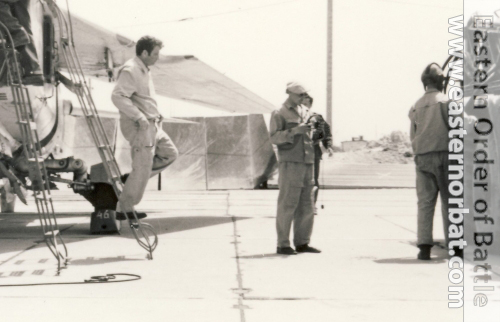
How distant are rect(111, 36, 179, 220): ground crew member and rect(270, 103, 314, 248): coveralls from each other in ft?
4.41

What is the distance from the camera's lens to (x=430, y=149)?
23.6 feet

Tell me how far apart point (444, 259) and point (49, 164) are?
530 cm

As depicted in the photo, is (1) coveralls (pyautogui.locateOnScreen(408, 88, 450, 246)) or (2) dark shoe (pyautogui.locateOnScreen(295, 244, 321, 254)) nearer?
(1) coveralls (pyautogui.locateOnScreen(408, 88, 450, 246))

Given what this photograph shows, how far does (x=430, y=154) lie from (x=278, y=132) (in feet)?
5.28

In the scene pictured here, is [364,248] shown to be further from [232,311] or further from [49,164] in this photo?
[49,164]

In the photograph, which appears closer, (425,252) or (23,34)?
(425,252)

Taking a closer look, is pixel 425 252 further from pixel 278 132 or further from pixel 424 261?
pixel 278 132

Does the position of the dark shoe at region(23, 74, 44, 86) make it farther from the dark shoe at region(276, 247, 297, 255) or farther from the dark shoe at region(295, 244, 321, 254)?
the dark shoe at region(295, 244, 321, 254)

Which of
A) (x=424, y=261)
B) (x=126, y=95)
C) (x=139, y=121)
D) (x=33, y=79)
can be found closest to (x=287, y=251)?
(x=424, y=261)

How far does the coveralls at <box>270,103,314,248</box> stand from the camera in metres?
7.68

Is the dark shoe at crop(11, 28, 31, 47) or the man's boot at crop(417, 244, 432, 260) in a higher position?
the dark shoe at crop(11, 28, 31, 47)

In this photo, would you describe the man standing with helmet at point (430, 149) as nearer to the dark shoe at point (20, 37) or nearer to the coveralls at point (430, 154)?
the coveralls at point (430, 154)

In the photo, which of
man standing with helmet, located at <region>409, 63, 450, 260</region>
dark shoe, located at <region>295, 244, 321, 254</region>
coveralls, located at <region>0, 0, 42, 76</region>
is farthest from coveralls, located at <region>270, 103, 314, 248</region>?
coveralls, located at <region>0, 0, 42, 76</region>

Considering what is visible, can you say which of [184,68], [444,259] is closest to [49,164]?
[184,68]
